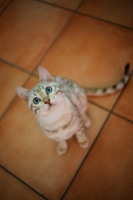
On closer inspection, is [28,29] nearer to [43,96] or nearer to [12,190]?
[43,96]

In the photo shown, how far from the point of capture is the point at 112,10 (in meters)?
1.62

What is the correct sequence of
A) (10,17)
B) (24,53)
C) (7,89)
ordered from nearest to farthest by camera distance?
(7,89), (24,53), (10,17)

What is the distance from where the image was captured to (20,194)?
1.13 m

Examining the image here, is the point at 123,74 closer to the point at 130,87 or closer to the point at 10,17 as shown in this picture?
the point at 130,87

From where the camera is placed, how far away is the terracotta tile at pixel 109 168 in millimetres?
1060

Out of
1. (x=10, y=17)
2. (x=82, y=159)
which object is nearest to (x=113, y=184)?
(x=82, y=159)

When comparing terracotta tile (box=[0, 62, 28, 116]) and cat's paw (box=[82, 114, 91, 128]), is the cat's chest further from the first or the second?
terracotta tile (box=[0, 62, 28, 116])

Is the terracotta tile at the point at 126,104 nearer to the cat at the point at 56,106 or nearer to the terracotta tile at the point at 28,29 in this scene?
the cat at the point at 56,106

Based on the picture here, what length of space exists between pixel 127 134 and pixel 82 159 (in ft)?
1.01

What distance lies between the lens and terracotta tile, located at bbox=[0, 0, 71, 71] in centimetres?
162

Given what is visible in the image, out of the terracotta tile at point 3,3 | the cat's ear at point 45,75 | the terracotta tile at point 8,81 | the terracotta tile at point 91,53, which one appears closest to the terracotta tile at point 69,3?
the terracotta tile at point 91,53

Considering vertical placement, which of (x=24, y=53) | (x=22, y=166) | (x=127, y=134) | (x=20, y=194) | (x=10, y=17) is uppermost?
(x=10, y=17)

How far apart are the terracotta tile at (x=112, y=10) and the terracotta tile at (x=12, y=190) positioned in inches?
53.9

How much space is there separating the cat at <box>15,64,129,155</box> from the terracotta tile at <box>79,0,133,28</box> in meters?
0.82
